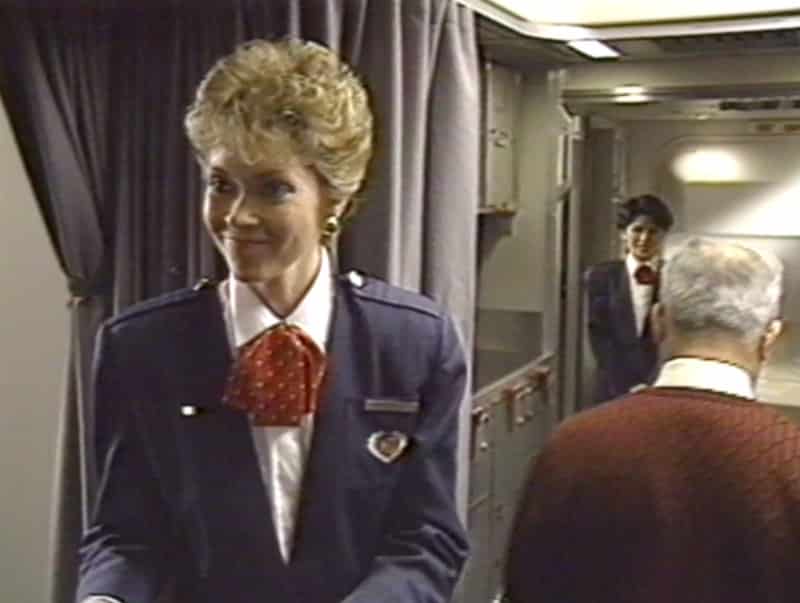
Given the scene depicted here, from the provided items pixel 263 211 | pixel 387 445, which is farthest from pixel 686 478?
pixel 263 211

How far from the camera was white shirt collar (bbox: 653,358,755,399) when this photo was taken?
1.25m

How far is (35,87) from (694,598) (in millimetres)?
1621

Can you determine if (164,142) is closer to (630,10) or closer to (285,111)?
(285,111)

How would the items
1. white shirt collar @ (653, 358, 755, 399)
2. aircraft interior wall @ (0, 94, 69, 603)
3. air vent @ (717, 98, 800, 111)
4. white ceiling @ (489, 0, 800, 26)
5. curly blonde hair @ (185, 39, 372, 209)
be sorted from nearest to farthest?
curly blonde hair @ (185, 39, 372, 209) → white shirt collar @ (653, 358, 755, 399) → white ceiling @ (489, 0, 800, 26) → aircraft interior wall @ (0, 94, 69, 603) → air vent @ (717, 98, 800, 111)

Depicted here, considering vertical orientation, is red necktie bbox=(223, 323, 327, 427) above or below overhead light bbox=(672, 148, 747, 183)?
below

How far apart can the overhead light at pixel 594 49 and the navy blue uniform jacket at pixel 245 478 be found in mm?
1597

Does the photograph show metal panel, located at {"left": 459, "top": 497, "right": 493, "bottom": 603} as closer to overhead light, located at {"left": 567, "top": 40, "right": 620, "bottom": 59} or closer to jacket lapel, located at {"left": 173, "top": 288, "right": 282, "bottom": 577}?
overhead light, located at {"left": 567, "top": 40, "right": 620, "bottom": 59}

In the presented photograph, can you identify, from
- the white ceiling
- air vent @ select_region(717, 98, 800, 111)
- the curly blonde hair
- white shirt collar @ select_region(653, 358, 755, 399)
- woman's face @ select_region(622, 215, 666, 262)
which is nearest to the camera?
the curly blonde hair

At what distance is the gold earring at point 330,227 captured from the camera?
3.97 ft

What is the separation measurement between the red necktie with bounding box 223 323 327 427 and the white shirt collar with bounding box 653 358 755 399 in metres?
0.47

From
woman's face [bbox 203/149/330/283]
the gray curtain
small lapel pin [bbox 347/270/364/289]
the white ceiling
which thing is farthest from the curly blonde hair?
the white ceiling

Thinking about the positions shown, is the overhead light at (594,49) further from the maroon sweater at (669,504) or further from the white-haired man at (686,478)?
the maroon sweater at (669,504)

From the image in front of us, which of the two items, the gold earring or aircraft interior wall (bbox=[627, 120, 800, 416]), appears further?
aircraft interior wall (bbox=[627, 120, 800, 416])

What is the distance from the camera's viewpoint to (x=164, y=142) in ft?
6.77
